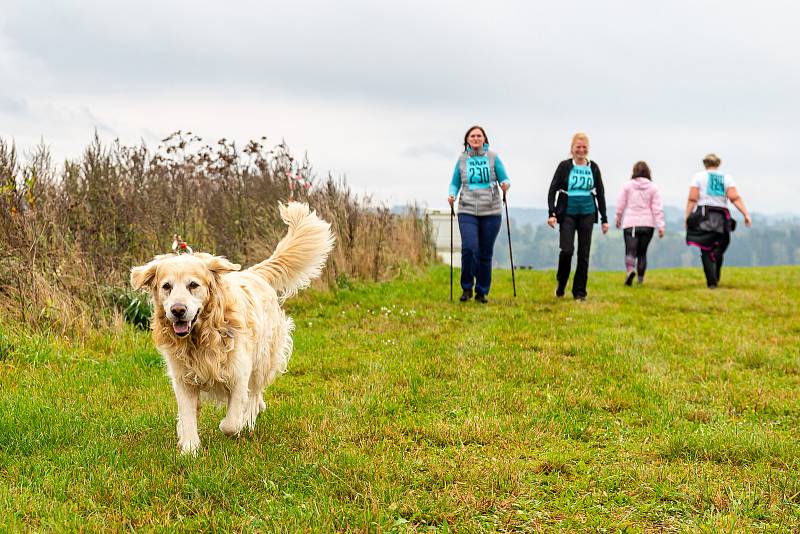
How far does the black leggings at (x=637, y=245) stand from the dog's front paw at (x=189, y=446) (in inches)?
443

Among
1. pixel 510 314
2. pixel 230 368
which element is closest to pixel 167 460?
pixel 230 368

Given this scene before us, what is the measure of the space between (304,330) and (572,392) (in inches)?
142

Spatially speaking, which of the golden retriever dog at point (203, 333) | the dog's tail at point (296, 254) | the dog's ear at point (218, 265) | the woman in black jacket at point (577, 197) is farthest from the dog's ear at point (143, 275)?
the woman in black jacket at point (577, 197)

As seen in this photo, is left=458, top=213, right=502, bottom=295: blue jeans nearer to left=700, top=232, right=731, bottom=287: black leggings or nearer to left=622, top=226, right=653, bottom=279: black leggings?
left=622, top=226, right=653, bottom=279: black leggings

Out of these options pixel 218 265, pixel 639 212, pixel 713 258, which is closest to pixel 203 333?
pixel 218 265

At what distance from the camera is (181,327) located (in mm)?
3861

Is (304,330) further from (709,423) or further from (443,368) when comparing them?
(709,423)

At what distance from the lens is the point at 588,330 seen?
7.92m

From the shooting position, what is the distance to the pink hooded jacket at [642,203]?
13.3 m

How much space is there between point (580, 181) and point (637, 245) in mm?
4104

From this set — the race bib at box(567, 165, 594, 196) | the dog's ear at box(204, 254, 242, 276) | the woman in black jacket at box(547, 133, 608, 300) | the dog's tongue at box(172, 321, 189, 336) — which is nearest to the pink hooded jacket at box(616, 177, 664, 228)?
the woman in black jacket at box(547, 133, 608, 300)

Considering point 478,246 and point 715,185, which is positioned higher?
point 715,185

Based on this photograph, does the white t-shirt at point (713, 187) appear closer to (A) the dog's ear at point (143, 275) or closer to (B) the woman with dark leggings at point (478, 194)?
(B) the woman with dark leggings at point (478, 194)

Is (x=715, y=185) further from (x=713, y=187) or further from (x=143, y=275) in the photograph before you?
(x=143, y=275)
